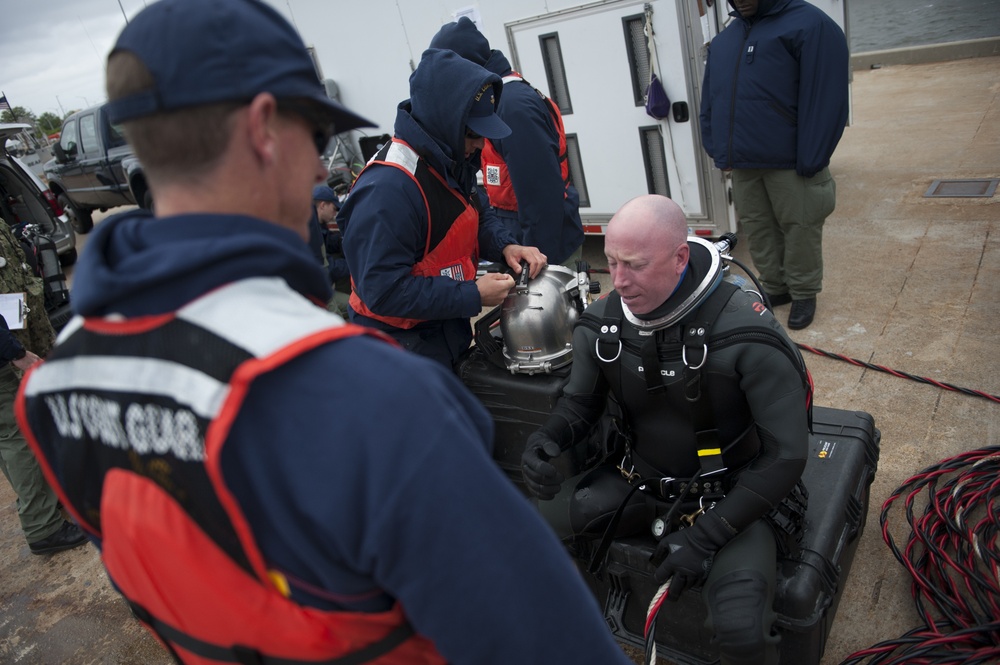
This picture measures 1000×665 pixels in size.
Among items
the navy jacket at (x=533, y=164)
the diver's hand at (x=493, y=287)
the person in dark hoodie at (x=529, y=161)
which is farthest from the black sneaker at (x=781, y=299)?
the diver's hand at (x=493, y=287)

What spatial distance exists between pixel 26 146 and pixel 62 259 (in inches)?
197

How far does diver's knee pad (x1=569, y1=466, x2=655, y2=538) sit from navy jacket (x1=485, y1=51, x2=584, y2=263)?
1.90 metres

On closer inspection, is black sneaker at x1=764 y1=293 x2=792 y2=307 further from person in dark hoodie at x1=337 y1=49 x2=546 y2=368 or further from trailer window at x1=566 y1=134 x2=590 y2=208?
person in dark hoodie at x1=337 y1=49 x2=546 y2=368

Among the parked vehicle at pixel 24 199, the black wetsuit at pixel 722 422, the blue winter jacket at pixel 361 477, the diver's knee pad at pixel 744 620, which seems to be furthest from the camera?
the parked vehicle at pixel 24 199

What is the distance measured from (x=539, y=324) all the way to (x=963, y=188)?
4.61 meters

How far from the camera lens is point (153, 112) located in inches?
32.0

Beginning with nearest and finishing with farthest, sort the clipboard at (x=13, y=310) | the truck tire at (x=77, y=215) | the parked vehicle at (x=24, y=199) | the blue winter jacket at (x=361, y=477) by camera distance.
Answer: the blue winter jacket at (x=361, y=477) < the clipboard at (x=13, y=310) < the parked vehicle at (x=24, y=199) < the truck tire at (x=77, y=215)

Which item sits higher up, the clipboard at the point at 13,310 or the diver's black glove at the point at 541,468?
the clipboard at the point at 13,310

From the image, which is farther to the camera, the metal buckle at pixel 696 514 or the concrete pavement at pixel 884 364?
the concrete pavement at pixel 884 364

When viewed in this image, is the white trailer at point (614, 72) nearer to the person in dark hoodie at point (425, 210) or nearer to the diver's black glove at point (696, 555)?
the person in dark hoodie at point (425, 210)

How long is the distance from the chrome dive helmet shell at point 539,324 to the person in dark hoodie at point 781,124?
6.18ft

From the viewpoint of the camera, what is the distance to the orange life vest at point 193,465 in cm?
79

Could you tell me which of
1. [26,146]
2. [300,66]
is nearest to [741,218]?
[300,66]

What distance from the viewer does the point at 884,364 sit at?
383cm
